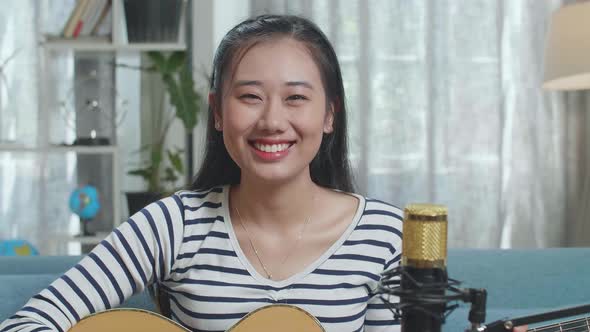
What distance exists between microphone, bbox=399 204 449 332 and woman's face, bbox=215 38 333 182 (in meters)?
0.53

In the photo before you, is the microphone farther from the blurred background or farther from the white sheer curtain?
the white sheer curtain

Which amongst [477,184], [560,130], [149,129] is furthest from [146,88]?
[560,130]

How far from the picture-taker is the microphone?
66cm

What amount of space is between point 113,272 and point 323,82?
40 centimetres

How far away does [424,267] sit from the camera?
26.2 inches

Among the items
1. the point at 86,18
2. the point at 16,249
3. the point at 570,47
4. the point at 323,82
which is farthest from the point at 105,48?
the point at 323,82

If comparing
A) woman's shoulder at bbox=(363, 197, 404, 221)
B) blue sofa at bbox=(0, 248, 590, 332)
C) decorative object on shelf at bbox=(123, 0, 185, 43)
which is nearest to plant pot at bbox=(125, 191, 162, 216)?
decorative object on shelf at bbox=(123, 0, 185, 43)

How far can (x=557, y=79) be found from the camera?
7.91ft

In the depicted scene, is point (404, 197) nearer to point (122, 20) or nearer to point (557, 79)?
A: point (122, 20)

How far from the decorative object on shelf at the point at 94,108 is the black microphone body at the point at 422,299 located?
3283 mm

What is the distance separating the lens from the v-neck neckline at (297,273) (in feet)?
4.02

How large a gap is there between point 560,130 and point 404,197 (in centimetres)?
82

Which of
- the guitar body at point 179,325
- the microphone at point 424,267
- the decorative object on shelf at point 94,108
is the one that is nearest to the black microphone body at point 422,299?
the microphone at point 424,267

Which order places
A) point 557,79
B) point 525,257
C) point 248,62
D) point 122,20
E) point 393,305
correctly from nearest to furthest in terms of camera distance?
point 393,305 < point 248,62 < point 525,257 < point 557,79 < point 122,20
